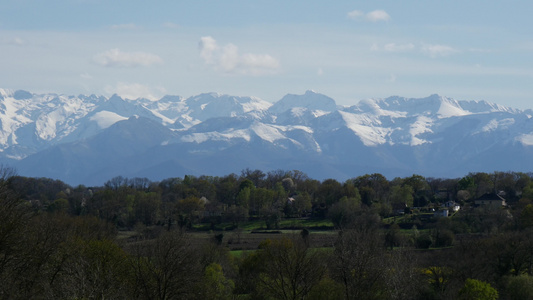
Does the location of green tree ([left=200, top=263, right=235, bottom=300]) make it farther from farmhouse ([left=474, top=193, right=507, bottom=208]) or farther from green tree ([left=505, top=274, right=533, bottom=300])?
farmhouse ([left=474, top=193, right=507, bottom=208])

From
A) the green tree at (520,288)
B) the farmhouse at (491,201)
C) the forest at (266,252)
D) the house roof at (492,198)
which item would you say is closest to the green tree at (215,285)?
the forest at (266,252)

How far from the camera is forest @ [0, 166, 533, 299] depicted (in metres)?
46.8

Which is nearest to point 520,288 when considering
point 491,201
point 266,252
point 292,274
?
point 292,274

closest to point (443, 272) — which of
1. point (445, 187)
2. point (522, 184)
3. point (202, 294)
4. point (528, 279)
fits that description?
point (528, 279)

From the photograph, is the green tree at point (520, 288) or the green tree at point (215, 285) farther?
the green tree at point (520, 288)

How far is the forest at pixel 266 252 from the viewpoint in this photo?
46844 millimetres

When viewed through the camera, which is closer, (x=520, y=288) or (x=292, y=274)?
(x=292, y=274)

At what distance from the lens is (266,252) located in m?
70.4

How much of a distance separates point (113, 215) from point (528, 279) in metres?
77.9

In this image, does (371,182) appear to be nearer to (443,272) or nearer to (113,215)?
(113,215)

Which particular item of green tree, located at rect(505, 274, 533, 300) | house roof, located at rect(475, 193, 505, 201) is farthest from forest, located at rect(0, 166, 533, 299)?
house roof, located at rect(475, 193, 505, 201)

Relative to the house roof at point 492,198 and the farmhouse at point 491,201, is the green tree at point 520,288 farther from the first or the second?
the house roof at point 492,198

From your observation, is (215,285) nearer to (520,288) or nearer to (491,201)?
(520,288)

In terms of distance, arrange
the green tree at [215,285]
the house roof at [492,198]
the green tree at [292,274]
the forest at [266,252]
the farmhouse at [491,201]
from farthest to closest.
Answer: the house roof at [492,198] → the farmhouse at [491,201] → the green tree at [292,274] → the green tree at [215,285] → the forest at [266,252]
